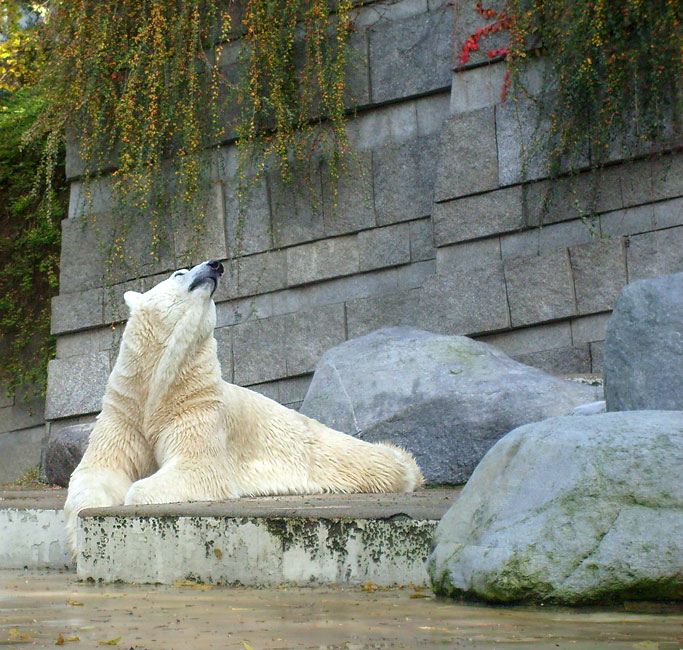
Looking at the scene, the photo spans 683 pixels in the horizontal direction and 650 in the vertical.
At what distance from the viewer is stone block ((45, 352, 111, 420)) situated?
8.74m

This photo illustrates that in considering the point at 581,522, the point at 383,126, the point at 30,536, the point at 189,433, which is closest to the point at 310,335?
the point at 383,126

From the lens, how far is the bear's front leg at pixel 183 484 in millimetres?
4391

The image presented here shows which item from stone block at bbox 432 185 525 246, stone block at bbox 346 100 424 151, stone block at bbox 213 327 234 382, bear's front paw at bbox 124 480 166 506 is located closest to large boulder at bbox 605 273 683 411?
bear's front paw at bbox 124 480 166 506

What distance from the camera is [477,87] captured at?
739 centimetres

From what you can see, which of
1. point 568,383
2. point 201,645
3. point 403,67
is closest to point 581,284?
point 568,383

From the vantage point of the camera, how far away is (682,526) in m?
2.64

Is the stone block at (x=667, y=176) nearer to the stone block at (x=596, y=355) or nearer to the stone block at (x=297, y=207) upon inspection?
the stone block at (x=596, y=355)

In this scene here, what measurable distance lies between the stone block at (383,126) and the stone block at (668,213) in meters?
2.06

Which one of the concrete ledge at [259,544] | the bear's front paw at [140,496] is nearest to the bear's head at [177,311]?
the bear's front paw at [140,496]

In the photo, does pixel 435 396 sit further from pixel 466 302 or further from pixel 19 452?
pixel 19 452

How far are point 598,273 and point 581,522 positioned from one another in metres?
4.27

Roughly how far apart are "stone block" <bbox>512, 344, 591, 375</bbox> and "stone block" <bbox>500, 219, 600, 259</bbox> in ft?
2.35

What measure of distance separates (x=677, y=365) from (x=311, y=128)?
4432 mm

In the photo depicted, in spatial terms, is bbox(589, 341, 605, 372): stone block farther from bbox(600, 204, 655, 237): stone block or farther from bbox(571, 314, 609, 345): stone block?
bbox(600, 204, 655, 237): stone block
